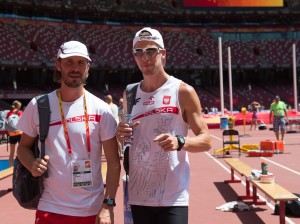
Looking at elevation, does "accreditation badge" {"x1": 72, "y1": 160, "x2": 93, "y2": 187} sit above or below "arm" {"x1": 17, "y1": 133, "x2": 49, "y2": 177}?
below

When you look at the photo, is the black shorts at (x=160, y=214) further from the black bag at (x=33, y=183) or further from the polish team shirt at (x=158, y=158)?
the black bag at (x=33, y=183)

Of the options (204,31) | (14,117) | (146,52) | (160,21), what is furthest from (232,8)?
(146,52)

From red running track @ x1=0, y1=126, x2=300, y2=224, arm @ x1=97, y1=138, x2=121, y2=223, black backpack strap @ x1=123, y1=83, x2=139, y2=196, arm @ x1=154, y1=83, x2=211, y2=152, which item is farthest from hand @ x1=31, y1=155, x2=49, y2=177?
red running track @ x1=0, y1=126, x2=300, y2=224

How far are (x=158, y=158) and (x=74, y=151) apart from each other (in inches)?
22.8

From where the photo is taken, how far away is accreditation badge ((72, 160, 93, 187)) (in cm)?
304

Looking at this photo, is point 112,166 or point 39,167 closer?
point 39,167

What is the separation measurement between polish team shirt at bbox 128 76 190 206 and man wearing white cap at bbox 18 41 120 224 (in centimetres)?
17

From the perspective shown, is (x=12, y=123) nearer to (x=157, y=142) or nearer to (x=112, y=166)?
(x=112, y=166)

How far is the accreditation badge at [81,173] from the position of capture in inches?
120

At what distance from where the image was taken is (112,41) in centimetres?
5428

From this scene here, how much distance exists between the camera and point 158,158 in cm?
313

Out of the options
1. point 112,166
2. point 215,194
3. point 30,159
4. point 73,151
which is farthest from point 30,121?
point 215,194

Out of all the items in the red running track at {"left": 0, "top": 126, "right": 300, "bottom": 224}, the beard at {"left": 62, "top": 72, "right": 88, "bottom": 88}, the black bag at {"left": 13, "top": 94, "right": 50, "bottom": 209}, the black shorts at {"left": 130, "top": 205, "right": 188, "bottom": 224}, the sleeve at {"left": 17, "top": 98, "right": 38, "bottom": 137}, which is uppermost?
the beard at {"left": 62, "top": 72, "right": 88, "bottom": 88}

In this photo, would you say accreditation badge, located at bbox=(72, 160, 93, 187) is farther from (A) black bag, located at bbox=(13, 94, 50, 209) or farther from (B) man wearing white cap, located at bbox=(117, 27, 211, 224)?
(B) man wearing white cap, located at bbox=(117, 27, 211, 224)
